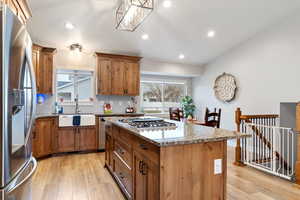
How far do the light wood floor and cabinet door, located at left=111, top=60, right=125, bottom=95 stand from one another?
1.97 m

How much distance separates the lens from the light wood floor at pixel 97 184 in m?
2.54

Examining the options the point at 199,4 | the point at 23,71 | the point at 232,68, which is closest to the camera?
the point at 23,71

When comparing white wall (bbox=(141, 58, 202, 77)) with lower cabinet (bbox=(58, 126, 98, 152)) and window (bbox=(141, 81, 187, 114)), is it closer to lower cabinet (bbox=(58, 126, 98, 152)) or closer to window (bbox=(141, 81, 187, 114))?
window (bbox=(141, 81, 187, 114))

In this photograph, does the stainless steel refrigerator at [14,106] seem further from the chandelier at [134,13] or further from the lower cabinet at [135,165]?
the chandelier at [134,13]

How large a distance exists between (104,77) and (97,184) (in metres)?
2.79

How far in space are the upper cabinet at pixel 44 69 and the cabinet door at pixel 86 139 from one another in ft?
3.95

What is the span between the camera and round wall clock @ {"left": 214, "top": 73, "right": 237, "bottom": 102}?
17.4 feet

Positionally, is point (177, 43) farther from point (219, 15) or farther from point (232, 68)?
point (232, 68)

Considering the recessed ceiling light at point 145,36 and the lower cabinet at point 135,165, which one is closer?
the lower cabinet at point 135,165

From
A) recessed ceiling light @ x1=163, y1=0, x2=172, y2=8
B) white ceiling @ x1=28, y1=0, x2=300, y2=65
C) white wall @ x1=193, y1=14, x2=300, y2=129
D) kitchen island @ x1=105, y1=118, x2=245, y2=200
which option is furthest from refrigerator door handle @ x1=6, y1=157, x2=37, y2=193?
white wall @ x1=193, y1=14, x2=300, y2=129

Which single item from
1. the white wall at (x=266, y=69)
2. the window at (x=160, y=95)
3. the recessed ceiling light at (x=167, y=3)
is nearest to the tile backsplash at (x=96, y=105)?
the window at (x=160, y=95)

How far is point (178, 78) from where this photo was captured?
274 inches

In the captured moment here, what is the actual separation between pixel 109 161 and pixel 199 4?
342 cm

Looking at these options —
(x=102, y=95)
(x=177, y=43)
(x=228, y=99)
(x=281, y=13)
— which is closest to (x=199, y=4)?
(x=177, y=43)
